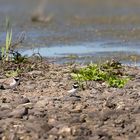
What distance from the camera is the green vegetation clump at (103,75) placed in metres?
7.46

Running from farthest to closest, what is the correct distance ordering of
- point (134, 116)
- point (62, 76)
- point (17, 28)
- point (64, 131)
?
point (17, 28) < point (62, 76) < point (134, 116) < point (64, 131)

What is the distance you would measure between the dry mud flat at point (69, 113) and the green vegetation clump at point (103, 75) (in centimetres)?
12

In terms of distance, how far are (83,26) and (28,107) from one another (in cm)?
909

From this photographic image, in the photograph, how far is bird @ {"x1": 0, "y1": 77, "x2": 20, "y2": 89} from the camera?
283 inches

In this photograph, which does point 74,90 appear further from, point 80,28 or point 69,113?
point 80,28

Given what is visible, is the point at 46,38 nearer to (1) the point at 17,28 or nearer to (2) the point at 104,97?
(1) the point at 17,28

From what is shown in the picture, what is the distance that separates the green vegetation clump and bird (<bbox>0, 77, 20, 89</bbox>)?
721 millimetres

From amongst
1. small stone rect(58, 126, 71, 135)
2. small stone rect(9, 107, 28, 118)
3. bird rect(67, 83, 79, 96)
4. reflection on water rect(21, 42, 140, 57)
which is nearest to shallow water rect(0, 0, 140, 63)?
reflection on water rect(21, 42, 140, 57)

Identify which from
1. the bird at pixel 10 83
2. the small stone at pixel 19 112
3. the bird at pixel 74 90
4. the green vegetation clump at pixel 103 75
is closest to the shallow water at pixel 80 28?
the green vegetation clump at pixel 103 75

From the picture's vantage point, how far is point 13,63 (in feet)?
27.6

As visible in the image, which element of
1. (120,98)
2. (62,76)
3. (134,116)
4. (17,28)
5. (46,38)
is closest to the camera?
(134,116)

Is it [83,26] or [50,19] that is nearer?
[83,26]

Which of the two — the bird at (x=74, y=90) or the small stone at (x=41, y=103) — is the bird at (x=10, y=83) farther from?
the small stone at (x=41, y=103)

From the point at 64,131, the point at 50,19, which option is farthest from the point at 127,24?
the point at 64,131
